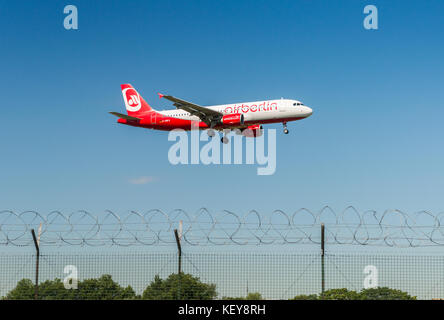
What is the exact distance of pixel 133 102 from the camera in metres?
72.1

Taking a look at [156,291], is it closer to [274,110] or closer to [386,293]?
[386,293]

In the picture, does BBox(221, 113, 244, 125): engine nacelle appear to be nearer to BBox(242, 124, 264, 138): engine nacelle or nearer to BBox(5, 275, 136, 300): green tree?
BBox(242, 124, 264, 138): engine nacelle

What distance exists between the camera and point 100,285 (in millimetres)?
17172

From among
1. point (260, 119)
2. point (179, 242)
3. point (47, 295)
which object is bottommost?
point (47, 295)

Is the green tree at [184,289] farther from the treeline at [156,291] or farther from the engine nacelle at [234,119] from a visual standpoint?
the engine nacelle at [234,119]

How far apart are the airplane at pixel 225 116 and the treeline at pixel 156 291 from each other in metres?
30.1

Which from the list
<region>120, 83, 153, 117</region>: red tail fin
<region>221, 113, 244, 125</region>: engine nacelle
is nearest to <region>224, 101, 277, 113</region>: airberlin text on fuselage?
<region>221, 113, 244, 125</region>: engine nacelle

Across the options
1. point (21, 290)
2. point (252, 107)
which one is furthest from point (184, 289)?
point (252, 107)

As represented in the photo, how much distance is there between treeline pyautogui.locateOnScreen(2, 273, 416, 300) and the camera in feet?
53.2

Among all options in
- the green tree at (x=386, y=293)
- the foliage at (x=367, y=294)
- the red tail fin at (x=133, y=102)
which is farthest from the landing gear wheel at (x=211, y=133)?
the green tree at (x=386, y=293)

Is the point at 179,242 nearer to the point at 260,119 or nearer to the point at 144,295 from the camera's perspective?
the point at 144,295
